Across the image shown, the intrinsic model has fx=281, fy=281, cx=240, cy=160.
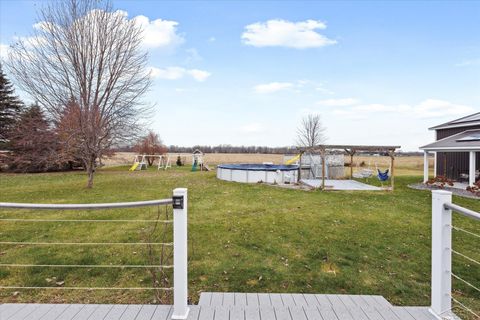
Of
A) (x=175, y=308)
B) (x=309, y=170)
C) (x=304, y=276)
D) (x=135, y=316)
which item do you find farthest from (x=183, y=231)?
(x=309, y=170)

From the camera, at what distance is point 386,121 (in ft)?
85.7

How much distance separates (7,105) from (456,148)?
108 feet

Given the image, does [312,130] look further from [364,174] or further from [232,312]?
[232,312]

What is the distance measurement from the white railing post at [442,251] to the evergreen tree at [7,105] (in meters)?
30.1

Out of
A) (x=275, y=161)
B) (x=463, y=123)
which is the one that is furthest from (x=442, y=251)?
(x=275, y=161)

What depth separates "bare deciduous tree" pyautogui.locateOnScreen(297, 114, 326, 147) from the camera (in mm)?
34344

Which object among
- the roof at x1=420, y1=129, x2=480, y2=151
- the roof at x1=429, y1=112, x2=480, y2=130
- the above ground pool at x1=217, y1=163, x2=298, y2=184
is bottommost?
the above ground pool at x1=217, y1=163, x2=298, y2=184

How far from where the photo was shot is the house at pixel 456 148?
13805mm

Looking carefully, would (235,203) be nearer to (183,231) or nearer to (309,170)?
(183,231)

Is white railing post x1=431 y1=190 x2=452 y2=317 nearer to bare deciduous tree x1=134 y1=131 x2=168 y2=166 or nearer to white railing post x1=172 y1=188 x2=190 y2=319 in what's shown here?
white railing post x1=172 y1=188 x2=190 y2=319

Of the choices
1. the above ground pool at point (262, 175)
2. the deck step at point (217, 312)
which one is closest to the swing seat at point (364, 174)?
the above ground pool at point (262, 175)

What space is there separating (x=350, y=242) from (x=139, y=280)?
12.8 ft

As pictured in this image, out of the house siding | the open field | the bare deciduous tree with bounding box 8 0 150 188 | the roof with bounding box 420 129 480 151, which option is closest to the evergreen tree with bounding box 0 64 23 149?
the open field

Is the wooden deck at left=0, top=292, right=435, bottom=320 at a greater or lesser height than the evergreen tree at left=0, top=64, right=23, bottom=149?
lesser
